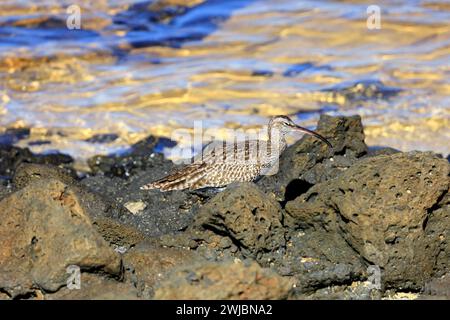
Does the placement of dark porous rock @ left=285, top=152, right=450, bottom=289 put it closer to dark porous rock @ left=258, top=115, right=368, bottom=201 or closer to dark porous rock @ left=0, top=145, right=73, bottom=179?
dark porous rock @ left=258, top=115, right=368, bottom=201

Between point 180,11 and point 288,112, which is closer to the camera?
point 288,112

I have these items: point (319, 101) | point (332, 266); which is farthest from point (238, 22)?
point (332, 266)

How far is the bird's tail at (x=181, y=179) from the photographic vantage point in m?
8.59

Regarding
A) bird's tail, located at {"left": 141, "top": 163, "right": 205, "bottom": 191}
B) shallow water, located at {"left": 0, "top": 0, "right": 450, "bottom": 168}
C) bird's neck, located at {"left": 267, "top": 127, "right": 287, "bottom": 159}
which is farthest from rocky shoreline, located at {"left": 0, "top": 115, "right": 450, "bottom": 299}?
shallow water, located at {"left": 0, "top": 0, "right": 450, "bottom": 168}

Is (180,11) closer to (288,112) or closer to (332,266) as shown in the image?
(288,112)

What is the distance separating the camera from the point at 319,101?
14086 mm

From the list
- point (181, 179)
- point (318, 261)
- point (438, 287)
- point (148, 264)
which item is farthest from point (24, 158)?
point (438, 287)

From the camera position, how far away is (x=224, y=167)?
8.64m

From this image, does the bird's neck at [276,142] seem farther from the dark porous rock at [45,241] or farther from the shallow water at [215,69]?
the shallow water at [215,69]

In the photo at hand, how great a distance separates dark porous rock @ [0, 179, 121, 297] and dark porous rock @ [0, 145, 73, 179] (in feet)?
16.4

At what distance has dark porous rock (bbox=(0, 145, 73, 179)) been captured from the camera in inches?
456

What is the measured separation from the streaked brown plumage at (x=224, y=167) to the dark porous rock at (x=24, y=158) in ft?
10.9

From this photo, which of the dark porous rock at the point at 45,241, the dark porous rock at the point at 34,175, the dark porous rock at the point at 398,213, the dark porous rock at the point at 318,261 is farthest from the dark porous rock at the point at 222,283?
the dark porous rock at the point at 34,175

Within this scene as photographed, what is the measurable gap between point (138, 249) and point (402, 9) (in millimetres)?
13101
